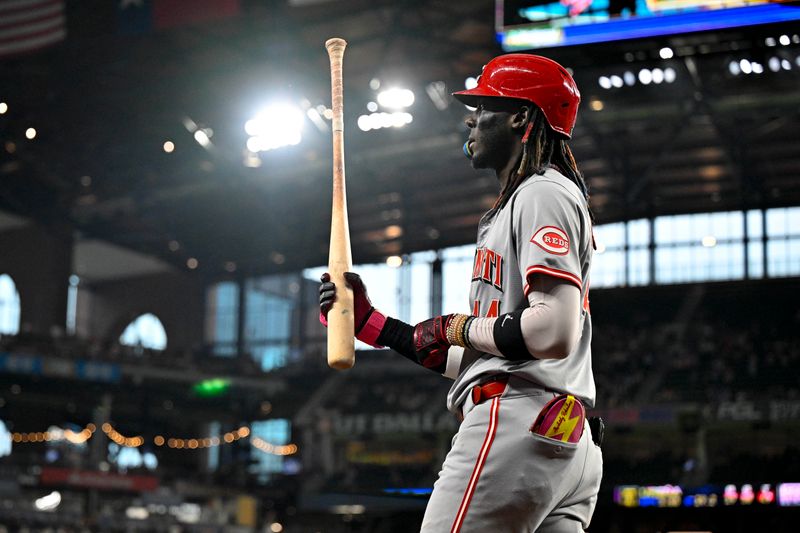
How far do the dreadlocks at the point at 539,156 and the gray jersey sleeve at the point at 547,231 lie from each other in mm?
83

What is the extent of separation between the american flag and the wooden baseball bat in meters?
16.3

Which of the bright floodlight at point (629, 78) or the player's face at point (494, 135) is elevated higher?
the bright floodlight at point (629, 78)

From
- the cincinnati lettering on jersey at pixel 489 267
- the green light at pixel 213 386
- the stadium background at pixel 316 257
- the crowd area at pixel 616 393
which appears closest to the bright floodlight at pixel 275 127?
the stadium background at pixel 316 257

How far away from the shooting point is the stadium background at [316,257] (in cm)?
1998

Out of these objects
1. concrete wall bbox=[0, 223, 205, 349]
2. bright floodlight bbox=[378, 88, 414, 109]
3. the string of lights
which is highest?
bright floodlight bbox=[378, 88, 414, 109]

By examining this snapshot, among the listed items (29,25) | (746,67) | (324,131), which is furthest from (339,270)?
(324,131)

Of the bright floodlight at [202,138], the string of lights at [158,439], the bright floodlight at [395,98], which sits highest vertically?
the bright floodlight at [395,98]

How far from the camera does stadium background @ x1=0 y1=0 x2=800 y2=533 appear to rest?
65.6 ft

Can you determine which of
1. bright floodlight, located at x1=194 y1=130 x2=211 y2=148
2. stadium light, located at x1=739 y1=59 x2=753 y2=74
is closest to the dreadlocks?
stadium light, located at x1=739 y1=59 x2=753 y2=74

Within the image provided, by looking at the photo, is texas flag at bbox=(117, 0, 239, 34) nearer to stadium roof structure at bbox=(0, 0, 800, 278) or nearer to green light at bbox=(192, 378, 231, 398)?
stadium roof structure at bbox=(0, 0, 800, 278)

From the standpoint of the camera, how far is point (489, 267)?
253 centimetres

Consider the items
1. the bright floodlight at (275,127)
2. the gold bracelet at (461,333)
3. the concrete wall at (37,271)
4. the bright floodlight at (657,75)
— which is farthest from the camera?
the concrete wall at (37,271)

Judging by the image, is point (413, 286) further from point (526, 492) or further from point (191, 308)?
point (526, 492)

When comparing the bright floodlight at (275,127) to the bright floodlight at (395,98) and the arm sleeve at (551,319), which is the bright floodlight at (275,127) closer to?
the bright floodlight at (395,98)
